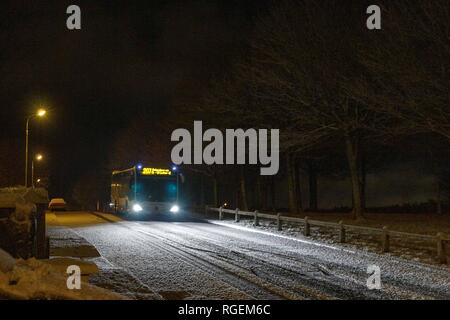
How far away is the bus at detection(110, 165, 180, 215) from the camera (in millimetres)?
40406

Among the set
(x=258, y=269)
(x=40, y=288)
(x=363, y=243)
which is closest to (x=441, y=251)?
(x=363, y=243)

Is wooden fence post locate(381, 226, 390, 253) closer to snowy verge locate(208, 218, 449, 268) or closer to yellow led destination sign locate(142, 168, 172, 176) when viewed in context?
snowy verge locate(208, 218, 449, 268)

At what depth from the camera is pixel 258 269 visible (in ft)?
51.0

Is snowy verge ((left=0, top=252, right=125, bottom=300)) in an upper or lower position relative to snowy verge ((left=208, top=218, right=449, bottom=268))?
upper

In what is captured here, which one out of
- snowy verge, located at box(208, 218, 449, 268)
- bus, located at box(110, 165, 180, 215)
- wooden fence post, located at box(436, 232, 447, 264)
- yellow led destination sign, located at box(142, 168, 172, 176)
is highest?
yellow led destination sign, located at box(142, 168, 172, 176)

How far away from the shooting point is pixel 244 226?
110ft

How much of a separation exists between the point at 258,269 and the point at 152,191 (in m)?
25.7

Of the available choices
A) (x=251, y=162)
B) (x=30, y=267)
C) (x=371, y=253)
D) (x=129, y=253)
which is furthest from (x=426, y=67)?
(x=251, y=162)

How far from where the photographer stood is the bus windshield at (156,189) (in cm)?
4044

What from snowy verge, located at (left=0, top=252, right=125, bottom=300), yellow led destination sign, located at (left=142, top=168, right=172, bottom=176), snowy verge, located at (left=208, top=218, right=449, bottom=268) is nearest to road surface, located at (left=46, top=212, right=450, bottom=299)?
snowy verge, located at (left=208, top=218, right=449, bottom=268)

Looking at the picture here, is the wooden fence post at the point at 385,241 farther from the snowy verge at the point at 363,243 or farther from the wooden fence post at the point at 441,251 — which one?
the wooden fence post at the point at 441,251

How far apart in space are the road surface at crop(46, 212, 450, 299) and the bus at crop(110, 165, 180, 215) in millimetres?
15656

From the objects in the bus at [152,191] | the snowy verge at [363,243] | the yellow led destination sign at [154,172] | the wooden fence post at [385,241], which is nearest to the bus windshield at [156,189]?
the bus at [152,191]

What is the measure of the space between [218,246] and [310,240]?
5.13 m
